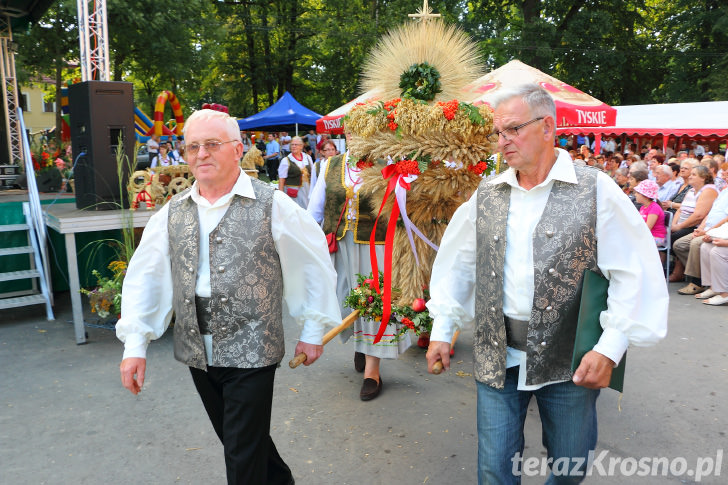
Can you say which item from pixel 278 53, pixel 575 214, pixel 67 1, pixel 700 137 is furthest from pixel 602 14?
pixel 575 214

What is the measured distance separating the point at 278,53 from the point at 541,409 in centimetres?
2841

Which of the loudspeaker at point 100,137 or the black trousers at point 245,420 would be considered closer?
the black trousers at point 245,420

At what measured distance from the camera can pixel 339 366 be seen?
4809 mm

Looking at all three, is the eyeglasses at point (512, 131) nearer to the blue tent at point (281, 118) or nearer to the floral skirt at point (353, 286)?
the floral skirt at point (353, 286)

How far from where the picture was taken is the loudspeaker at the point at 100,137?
6.03 m

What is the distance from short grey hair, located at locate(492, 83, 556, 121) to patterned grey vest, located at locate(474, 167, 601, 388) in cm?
25

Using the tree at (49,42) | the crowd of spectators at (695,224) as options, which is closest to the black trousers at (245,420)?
the crowd of spectators at (695,224)

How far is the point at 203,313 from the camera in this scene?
243cm

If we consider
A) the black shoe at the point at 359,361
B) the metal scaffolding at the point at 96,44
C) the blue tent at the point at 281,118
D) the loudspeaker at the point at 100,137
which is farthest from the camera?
the blue tent at the point at 281,118

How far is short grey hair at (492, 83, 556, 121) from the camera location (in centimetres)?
217

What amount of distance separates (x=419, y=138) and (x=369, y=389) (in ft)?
6.12

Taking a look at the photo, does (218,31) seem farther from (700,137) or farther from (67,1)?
(700,137)

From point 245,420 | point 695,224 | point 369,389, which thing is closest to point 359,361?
point 369,389

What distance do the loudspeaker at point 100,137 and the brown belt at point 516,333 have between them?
485 cm
